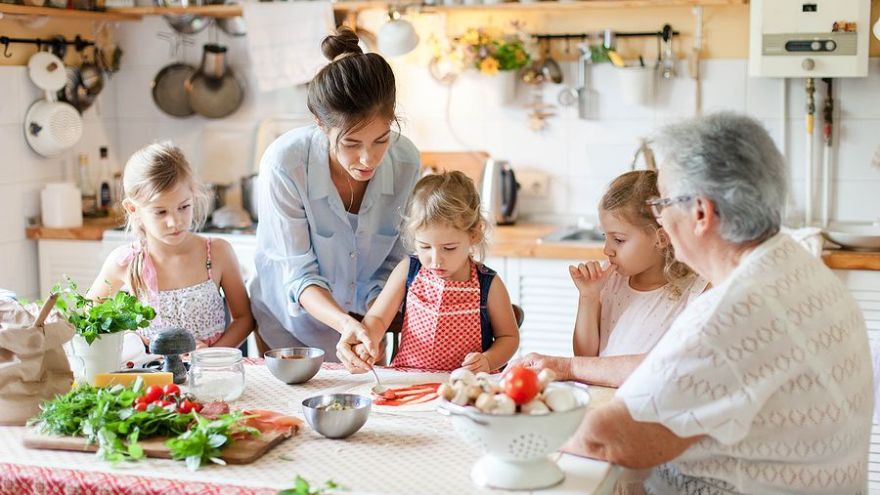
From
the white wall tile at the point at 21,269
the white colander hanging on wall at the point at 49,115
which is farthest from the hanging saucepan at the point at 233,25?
the white wall tile at the point at 21,269

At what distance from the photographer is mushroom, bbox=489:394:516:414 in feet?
5.46

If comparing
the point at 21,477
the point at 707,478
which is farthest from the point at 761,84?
the point at 21,477

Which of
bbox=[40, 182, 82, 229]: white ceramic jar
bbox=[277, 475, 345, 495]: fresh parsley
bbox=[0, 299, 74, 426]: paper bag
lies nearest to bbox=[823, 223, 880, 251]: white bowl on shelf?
bbox=[277, 475, 345, 495]: fresh parsley

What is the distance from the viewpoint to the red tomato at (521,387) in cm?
168

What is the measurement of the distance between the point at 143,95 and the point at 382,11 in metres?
1.18

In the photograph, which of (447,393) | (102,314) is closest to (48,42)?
(102,314)

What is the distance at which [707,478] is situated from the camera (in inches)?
71.8

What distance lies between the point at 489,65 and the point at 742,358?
2.68 meters

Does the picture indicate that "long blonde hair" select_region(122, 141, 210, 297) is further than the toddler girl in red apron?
Yes

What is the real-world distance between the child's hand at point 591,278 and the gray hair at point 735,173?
2.25ft

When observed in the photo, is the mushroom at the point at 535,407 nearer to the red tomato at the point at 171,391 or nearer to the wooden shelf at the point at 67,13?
the red tomato at the point at 171,391

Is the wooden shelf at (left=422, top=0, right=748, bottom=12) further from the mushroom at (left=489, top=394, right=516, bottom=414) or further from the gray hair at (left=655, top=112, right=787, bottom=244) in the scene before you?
the mushroom at (left=489, top=394, right=516, bottom=414)

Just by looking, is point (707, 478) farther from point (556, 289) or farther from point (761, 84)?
point (761, 84)

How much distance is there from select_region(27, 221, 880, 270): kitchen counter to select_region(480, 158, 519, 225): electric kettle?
5cm
